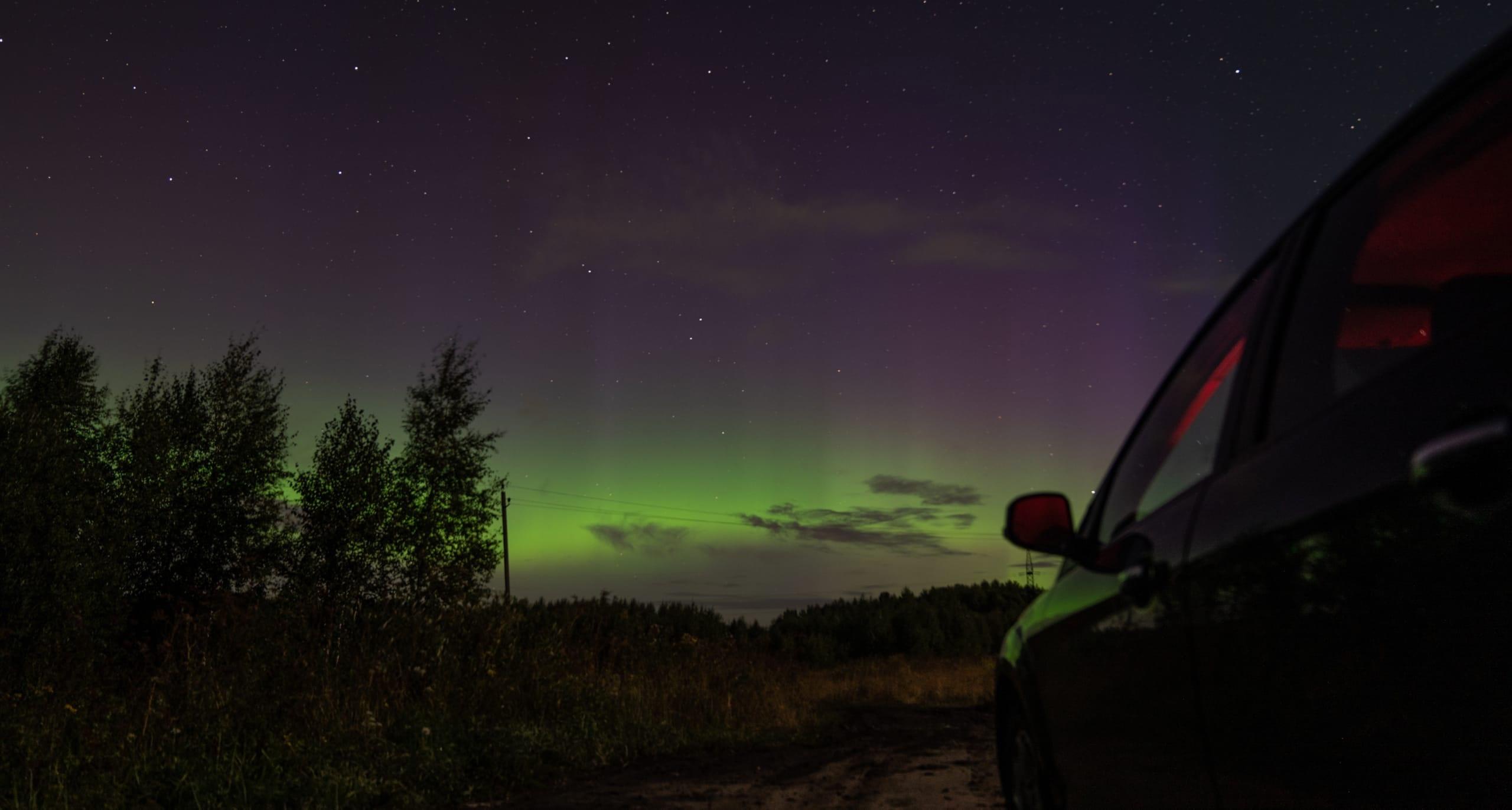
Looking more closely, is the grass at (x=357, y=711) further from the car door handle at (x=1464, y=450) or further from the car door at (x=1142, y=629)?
the car door handle at (x=1464, y=450)

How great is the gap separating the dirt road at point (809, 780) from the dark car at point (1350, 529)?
4.68m

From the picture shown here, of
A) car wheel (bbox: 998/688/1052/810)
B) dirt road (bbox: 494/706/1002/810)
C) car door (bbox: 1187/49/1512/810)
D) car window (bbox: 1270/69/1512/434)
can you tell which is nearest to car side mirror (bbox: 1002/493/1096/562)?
car wheel (bbox: 998/688/1052/810)

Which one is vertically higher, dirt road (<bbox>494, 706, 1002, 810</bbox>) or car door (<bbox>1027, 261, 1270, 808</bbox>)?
car door (<bbox>1027, 261, 1270, 808</bbox>)

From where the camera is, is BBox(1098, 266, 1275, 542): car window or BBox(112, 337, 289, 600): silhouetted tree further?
BBox(112, 337, 289, 600): silhouetted tree

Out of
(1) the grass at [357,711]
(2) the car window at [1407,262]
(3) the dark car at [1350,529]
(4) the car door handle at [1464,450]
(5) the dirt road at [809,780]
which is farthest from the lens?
(1) the grass at [357,711]

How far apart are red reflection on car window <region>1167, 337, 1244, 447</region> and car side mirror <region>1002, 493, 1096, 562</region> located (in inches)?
17.8

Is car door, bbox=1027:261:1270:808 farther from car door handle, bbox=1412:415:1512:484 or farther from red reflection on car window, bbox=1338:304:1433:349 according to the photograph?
car door handle, bbox=1412:415:1512:484

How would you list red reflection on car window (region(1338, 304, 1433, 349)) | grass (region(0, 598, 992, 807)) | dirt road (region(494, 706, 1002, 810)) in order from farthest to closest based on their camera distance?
grass (region(0, 598, 992, 807)), dirt road (region(494, 706, 1002, 810)), red reflection on car window (region(1338, 304, 1433, 349))

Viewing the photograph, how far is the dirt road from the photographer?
6.71 metres

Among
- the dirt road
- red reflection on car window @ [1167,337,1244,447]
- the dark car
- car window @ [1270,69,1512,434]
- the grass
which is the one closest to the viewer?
the dark car

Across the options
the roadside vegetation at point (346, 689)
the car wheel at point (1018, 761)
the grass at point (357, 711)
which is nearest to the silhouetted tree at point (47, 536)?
the roadside vegetation at point (346, 689)

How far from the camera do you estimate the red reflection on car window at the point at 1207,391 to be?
223cm

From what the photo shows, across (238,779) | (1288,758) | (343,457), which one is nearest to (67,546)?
(343,457)

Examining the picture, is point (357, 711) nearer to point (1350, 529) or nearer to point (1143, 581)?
point (1143, 581)
